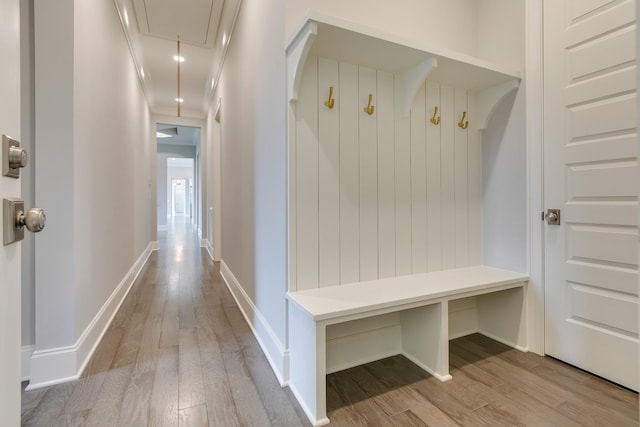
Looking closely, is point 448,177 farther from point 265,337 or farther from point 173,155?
point 173,155

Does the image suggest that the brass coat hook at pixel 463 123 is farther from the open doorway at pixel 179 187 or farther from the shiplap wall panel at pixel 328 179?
the open doorway at pixel 179 187

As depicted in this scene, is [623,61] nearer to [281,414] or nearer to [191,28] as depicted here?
[281,414]

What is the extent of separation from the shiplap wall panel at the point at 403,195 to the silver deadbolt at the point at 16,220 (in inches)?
64.4

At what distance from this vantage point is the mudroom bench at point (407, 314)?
4.50ft

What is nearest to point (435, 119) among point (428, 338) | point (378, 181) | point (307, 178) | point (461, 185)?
point (461, 185)

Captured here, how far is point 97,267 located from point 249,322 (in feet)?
3.76

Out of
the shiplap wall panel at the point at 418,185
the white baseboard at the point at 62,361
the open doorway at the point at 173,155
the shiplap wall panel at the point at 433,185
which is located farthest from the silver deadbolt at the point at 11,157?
the open doorway at the point at 173,155

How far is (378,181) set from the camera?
185 cm

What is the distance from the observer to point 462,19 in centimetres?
220

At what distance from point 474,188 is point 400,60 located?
106 cm

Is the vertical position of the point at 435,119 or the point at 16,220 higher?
the point at 435,119

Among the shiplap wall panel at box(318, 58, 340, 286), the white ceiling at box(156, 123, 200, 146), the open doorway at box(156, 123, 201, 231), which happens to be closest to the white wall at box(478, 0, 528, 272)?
the shiplap wall panel at box(318, 58, 340, 286)

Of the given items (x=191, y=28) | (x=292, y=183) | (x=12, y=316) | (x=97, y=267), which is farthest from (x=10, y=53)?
(x=191, y=28)

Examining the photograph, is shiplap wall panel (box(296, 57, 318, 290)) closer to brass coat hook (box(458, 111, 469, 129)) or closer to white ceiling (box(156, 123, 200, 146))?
brass coat hook (box(458, 111, 469, 129))
